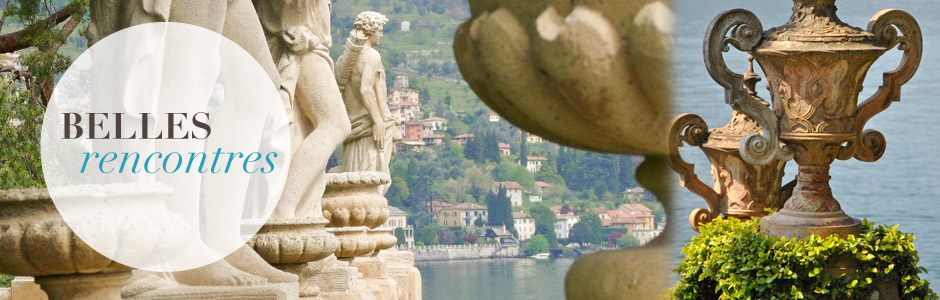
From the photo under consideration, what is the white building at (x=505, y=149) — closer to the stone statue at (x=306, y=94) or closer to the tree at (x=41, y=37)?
the tree at (x=41, y=37)

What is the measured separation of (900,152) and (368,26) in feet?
9.14

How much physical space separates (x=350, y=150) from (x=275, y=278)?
2.97 metres

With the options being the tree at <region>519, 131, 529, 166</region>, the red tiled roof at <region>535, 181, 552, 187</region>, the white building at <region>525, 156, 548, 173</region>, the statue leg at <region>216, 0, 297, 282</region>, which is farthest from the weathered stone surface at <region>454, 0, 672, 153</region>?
the tree at <region>519, 131, 529, 166</region>

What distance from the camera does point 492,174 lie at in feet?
34.3

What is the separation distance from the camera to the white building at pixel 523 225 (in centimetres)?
1057

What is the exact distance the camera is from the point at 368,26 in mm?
5117

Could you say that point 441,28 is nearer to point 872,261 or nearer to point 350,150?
point 350,150

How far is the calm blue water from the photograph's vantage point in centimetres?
581

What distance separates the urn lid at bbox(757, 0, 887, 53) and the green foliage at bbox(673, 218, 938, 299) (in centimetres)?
49

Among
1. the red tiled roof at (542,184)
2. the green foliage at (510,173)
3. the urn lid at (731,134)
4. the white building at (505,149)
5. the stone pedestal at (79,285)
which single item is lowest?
the stone pedestal at (79,285)

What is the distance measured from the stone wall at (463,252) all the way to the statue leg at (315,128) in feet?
→ 23.9

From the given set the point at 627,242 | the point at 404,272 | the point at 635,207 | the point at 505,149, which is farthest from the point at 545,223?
the point at 627,242

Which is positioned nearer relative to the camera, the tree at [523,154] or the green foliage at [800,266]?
the green foliage at [800,266]
